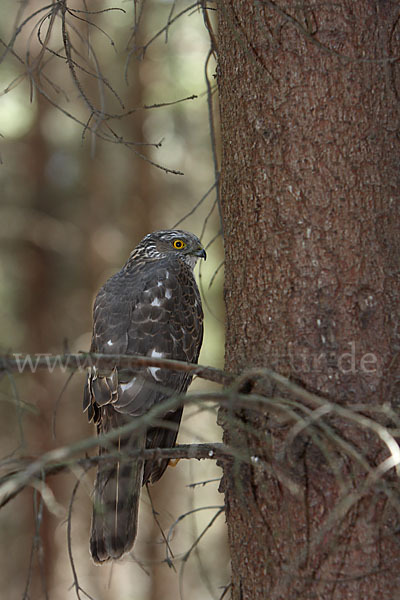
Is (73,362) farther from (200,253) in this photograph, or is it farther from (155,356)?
(200,253)

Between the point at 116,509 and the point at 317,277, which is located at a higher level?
the point at 317,277

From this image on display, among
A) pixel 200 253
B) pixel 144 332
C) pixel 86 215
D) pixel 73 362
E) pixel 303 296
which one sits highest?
pixel 86 215

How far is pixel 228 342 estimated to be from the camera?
262 cm

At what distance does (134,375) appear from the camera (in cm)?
339

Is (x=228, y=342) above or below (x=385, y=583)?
above

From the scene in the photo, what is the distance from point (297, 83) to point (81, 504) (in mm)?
7779

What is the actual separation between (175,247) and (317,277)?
2081 millimetres

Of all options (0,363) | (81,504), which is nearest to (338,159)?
(0,363)

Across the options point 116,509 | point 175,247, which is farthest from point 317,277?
point 175,247

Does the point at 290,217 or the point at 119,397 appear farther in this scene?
the point at 119,397

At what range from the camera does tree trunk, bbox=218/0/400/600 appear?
214 cm

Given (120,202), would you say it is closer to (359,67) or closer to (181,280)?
(181,280)

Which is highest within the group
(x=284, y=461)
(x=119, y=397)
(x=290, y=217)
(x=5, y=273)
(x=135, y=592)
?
(x=5, y=273)

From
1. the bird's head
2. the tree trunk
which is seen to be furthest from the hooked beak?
the tree trunk
